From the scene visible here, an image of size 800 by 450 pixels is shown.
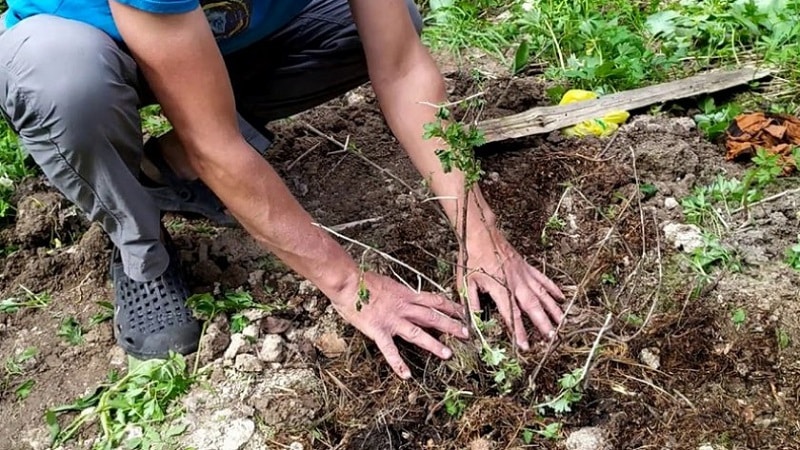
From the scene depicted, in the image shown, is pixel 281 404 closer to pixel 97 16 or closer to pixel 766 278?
pixel 97 16

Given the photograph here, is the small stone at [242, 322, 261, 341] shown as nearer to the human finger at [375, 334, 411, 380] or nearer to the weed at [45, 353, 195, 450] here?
the weed at [45, 353, 195, 450]

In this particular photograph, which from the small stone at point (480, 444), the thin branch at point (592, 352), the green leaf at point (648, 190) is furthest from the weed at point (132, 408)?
the green leaf at point (648, 190)

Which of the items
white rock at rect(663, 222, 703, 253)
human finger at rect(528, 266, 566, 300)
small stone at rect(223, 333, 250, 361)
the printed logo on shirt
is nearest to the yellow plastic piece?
white rock at rect(663, 222, 703, 253)

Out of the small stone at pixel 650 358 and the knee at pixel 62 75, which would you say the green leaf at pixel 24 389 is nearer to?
the knee at pixel 62 75

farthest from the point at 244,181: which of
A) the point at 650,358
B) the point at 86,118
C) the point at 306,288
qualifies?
the point at 650,358

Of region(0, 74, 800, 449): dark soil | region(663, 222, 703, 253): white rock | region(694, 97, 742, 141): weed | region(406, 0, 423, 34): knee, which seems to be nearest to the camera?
region(0, 74, 800, 449): dark soil

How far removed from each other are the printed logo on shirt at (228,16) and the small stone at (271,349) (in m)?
0.68

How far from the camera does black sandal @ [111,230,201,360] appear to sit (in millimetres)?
2002

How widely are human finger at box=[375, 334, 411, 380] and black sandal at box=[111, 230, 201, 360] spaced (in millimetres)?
462

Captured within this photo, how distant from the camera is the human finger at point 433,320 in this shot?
1845mm

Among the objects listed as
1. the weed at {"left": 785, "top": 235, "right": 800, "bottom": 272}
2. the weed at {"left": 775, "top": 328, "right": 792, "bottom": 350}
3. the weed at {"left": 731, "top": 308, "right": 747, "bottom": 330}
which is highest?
Result: the weed at {"left": 731, "top": 308, "right": 747, "bottom": 330}

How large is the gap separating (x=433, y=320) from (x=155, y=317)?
0.65 metres

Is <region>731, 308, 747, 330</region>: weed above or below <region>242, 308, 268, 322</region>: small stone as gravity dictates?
below

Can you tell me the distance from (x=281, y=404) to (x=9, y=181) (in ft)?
4.10
